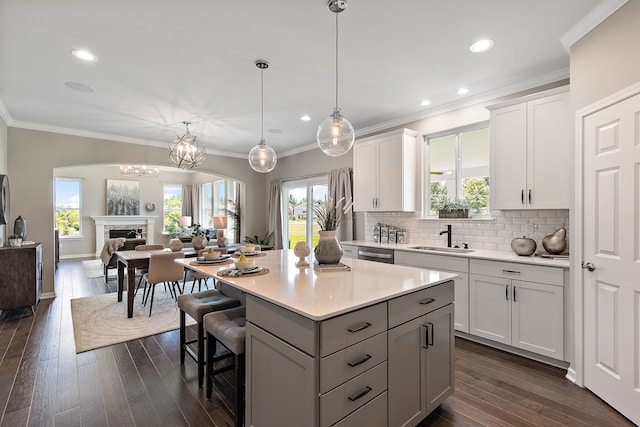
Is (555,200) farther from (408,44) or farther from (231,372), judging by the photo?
(231,372)

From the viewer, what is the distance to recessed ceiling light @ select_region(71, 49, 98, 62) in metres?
2.72

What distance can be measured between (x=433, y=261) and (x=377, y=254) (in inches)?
32.1

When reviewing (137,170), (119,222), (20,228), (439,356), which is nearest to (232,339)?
(439,356)

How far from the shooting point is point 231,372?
265cm

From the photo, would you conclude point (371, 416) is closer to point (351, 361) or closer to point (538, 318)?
point (351, 361)

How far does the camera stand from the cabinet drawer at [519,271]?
2.68 metres

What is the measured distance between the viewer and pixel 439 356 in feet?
6.56

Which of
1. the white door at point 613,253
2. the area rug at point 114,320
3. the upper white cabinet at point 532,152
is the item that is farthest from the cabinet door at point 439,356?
the area rug at point 114,320

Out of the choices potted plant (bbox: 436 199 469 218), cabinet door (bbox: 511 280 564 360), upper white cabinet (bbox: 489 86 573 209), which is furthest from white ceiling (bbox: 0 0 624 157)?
cabinet door (bbox: 511 280 564 360)

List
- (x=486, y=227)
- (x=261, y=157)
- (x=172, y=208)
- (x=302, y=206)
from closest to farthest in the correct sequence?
1. (x=261, y=157)
2. (x=486, y=227)
3. (x=302, y=206)
4. (x=172, y=208)

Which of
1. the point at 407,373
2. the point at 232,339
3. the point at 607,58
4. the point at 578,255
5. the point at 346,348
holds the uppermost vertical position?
the point at 607,58

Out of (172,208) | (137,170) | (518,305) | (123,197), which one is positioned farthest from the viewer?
(172,208)

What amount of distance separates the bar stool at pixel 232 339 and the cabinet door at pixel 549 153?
2960 mm

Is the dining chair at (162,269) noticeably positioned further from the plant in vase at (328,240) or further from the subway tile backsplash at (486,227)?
the subway tile backsplash at (486,227)
